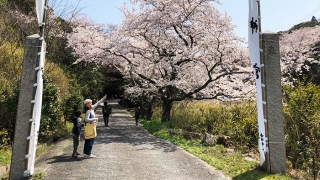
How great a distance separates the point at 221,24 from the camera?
14672mm

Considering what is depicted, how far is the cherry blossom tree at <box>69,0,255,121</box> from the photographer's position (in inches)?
584

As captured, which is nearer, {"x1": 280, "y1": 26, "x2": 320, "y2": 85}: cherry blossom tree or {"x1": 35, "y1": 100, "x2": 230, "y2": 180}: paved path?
{"x1": 35, "y1": 100, "x2": 230, "y2": 180}: paved path

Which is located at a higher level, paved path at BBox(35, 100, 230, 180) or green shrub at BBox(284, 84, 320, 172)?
green shrub at BBox(284, 84, 320, 172)

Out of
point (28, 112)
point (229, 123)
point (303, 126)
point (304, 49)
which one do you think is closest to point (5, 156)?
point (28, 112)

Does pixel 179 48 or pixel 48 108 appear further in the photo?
pixel 179 48

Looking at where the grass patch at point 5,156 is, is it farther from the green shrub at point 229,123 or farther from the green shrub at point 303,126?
the green shrub at point 303,126

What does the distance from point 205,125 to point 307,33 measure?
20224 mm

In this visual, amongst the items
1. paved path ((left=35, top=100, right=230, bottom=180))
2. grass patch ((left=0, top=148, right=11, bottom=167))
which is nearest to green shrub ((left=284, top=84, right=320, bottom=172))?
paved path ((left=35, top=100, right=230, bottom=180))

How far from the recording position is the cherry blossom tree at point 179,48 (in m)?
14.8

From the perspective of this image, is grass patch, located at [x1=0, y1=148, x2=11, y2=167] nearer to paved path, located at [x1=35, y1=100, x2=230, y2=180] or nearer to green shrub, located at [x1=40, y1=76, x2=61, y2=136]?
paved path, located at [x1=35, y1=100, x2=230, y2=180]

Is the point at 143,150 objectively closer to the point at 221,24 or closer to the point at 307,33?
the point at 221,24

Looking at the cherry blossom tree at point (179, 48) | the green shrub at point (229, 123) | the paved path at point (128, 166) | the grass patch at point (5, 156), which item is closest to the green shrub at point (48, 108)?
the paved path at point (128, 166)

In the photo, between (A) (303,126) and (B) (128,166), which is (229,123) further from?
(B) (128,166)

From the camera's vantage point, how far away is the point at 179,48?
15.8m
